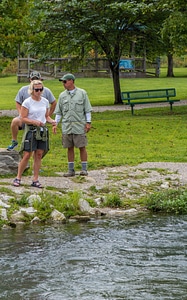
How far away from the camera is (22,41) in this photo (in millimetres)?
21922

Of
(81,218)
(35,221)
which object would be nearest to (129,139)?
(81,218)

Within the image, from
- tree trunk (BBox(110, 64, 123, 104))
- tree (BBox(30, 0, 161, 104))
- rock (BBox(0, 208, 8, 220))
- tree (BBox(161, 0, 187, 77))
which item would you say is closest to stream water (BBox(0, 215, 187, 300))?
rock (BBox(0, 208, 8, 220))

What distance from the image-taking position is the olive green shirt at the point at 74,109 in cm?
1253

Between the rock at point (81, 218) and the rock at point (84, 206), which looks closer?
the rock at point (81, 218)

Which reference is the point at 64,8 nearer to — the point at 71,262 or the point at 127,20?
the point at 127,20

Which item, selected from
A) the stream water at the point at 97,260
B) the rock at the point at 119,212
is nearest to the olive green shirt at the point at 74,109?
the rock at the point at 119,212

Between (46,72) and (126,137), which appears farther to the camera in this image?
(46,72)

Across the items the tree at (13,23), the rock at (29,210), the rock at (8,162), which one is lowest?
the rock at (29,210)

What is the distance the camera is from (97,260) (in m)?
8.28

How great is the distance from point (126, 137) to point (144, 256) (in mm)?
11005

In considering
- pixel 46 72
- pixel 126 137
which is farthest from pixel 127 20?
pixel 46 72

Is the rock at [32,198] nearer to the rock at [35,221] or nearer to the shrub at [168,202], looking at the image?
the rock at [35,221]

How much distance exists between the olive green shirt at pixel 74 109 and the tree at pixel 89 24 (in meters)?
16.3

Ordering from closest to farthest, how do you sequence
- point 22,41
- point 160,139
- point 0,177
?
point 0,177 → point 160,139 → point 22,41
